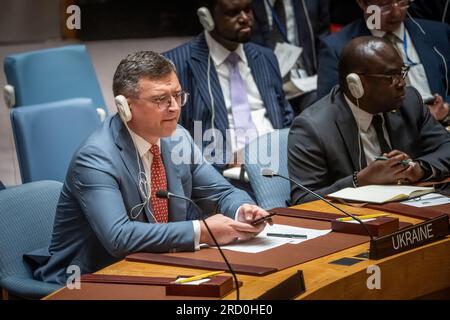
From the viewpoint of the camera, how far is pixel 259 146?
400 centimetres

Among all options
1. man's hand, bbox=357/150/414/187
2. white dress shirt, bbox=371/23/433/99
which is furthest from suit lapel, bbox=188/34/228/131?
man's hand, bbox=357/150/414/187

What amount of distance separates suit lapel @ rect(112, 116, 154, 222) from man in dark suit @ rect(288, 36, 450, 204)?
2.73 ft

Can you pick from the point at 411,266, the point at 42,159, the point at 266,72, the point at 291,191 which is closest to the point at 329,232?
the point at 411,266

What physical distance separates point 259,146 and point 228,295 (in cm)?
151

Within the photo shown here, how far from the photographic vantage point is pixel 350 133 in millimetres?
3908

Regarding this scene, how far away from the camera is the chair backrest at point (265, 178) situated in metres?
3.95

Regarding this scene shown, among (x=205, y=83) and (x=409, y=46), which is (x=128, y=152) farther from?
(x=409, y=46)

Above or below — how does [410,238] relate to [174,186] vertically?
below

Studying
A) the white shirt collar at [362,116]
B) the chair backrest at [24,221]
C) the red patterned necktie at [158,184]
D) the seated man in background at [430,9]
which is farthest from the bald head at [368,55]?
the seated man in background at [430,9]

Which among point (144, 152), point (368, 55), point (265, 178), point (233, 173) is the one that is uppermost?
point (368, 55)

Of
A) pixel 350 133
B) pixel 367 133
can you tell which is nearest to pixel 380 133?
pixel 367 133

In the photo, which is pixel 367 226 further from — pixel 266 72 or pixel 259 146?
pixel 266 72

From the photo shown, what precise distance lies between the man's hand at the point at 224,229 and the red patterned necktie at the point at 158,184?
0.31 meters

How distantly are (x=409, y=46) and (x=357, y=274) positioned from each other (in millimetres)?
2696
